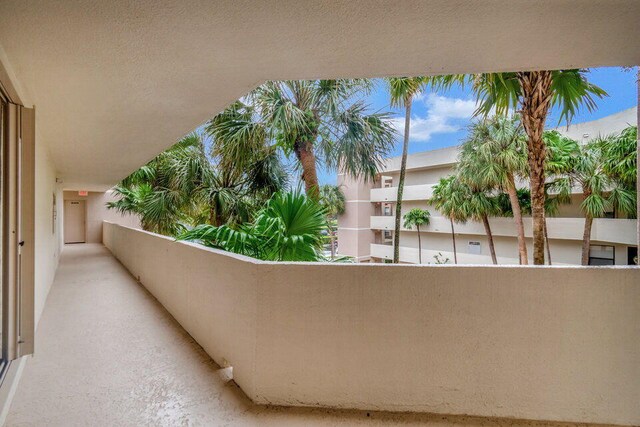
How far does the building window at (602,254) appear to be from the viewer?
428 inches

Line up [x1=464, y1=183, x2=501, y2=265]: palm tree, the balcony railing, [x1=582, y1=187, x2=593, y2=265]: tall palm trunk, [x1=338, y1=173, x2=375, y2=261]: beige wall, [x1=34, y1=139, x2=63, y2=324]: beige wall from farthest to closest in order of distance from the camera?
1. [x1=338, y1=173, x2=375, y2=261]: beige wall
2. the balcony railing
3. [x1=464, y1=183, x2=501, y2=265]: palm tree
4. [x1=582, y1=187, x2=593, y2=265]: tall palm trunk
5. [x1=34, y1=139, x2=63, y2=324]: beige wall

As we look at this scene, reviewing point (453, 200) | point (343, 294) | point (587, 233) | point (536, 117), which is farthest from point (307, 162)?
point (587, 233)

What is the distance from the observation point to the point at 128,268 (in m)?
6.75

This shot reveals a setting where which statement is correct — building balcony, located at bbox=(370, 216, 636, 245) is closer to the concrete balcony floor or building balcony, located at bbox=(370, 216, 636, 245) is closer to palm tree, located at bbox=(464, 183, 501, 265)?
palm tree, located at bbox=(464, 183, 501, 265)

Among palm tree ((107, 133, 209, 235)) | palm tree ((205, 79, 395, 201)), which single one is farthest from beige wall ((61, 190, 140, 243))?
palm tree ((205, 79, 395, 201))

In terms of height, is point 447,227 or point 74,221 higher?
point 74,221

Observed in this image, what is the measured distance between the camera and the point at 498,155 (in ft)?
30.6

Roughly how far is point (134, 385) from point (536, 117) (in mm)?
4511

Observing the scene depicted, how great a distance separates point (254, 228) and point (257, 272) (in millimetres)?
1252

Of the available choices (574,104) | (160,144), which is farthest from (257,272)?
(574,104)

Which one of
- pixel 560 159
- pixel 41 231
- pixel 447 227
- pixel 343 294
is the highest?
pixel 560 159

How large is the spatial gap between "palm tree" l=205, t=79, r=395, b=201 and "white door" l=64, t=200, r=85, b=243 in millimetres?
10433

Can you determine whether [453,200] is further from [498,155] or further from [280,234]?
[280,234]

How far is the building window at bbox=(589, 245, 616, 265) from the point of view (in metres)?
10.9
